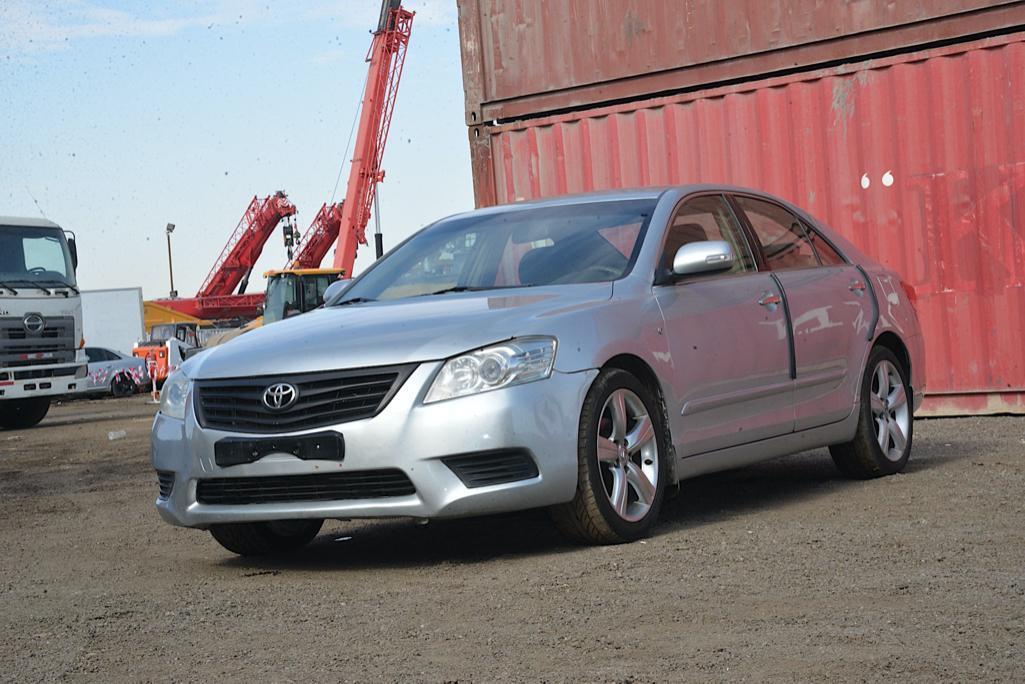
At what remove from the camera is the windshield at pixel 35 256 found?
2014cm

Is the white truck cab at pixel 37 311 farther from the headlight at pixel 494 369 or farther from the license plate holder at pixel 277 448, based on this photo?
the headlight at pixel 494 369

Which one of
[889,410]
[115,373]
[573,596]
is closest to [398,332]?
[573,596]

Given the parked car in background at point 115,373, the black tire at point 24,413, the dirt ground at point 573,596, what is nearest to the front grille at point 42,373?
the black tire at point 24,413

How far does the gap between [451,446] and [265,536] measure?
1.34 m

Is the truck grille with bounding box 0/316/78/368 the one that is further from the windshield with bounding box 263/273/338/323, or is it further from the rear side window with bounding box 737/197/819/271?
the rear side window with bounding box 737/197/819/271

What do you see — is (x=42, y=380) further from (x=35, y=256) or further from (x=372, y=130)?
(x=372, y=130)

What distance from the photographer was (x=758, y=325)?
6.76 meters

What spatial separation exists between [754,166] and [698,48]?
1180 millimetres

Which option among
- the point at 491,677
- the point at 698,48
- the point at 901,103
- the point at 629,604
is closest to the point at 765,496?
the point at 629,604

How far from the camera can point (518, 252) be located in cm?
674

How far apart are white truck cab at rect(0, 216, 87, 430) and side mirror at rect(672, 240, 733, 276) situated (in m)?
15.6

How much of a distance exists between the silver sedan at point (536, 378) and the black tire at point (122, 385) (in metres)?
27.5

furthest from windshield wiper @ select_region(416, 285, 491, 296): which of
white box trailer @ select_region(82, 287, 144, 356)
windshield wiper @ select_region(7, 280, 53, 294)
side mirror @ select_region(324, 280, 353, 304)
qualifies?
white box trailer @ select_region(82, 287, 144, 356)

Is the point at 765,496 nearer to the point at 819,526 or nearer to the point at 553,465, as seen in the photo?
the point at 819,526
